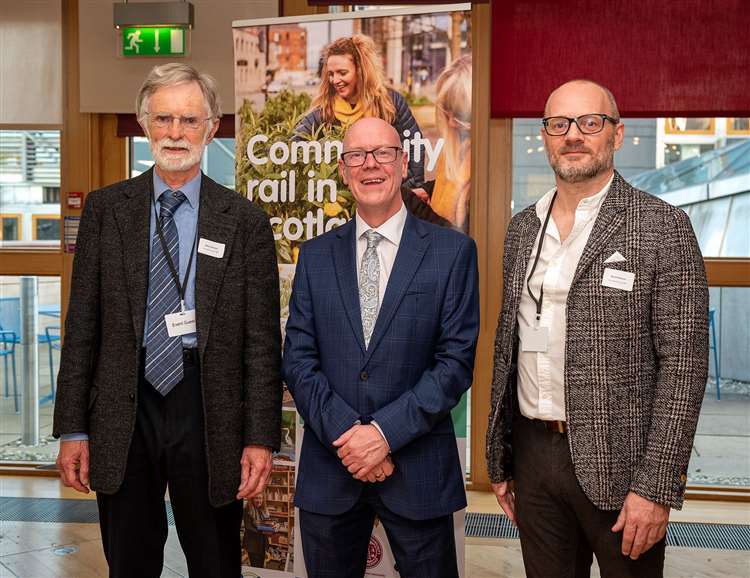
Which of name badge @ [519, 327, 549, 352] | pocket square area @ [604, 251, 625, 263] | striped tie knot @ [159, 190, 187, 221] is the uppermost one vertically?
striped tie knot @ [159, 190, 187, 221]

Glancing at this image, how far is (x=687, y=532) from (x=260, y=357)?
2882 millimetres

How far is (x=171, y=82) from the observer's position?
219cm

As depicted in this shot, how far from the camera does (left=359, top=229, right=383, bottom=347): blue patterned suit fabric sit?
2.21m

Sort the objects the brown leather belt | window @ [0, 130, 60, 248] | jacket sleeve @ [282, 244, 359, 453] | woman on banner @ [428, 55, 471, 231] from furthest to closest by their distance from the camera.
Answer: window @ [0, 130, 60, 248] → woman on banner @ [428, 55, 471, 231] → jacket sleeve @ [282, 244, 359, 453] → the brown leather belt

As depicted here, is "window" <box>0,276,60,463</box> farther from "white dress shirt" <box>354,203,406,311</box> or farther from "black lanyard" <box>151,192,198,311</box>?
"white dress shirt" <box>354,203,406,311</box>

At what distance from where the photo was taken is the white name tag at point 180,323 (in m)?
2.10

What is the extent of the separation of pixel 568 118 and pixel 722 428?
11.1 ft

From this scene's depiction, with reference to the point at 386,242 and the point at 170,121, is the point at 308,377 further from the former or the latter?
the point at 170,121

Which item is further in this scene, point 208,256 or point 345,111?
point 345,111

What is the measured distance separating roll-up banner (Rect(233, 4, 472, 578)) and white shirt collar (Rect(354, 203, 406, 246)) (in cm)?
63

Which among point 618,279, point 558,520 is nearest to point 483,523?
point 558,520

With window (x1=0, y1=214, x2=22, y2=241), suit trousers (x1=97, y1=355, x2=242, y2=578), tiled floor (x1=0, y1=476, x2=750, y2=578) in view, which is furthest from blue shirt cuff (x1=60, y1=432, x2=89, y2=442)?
window (x1=0, y1=214, x2=22, y2=241)

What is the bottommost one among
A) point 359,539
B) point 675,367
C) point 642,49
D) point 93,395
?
point 359,539

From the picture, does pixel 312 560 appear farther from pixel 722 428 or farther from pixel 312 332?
pixel 722 428
